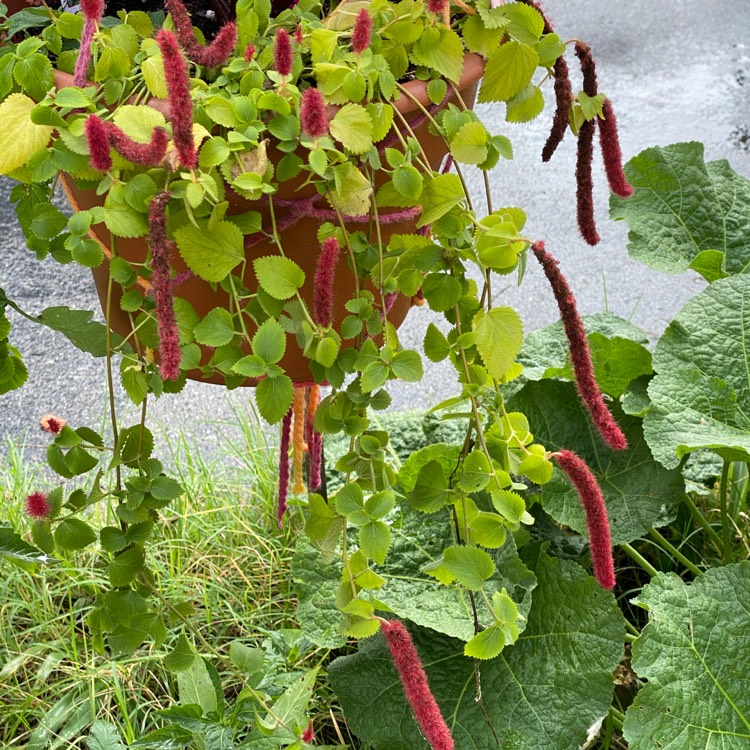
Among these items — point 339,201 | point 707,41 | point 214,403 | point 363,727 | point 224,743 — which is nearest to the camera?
point 339,201

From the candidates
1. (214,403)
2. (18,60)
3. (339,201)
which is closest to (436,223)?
(339,201)

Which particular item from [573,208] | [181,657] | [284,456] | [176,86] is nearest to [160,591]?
[284,456]

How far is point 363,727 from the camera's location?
941 mm

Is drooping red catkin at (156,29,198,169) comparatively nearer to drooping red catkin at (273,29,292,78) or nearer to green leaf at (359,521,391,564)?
drooping red catkin at (273,29,292,78)

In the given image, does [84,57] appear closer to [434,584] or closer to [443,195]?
[443,195]

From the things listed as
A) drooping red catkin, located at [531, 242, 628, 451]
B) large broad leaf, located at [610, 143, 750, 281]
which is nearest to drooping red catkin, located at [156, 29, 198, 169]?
drooping red catkin, located at [531, 242, 628, 451]

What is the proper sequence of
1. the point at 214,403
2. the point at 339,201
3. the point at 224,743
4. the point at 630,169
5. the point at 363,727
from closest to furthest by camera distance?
1. the point at 339,201
2. the point at 224,743
3. the point at 363,727
4. the point at 630,169
5. the point at 214,403

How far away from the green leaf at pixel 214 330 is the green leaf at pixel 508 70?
0.22 metres

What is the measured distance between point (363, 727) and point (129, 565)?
0.34 metres

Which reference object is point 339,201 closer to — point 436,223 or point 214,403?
point 436,223

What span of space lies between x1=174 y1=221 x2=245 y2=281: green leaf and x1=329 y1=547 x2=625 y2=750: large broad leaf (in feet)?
1.59

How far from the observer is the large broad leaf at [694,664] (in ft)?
2.87

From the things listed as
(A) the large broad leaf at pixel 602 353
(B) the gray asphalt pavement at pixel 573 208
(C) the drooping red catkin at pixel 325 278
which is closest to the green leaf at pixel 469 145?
(C) the drooping red catkin at pixel 325 278

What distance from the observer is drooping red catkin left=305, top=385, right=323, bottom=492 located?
0.96 m
